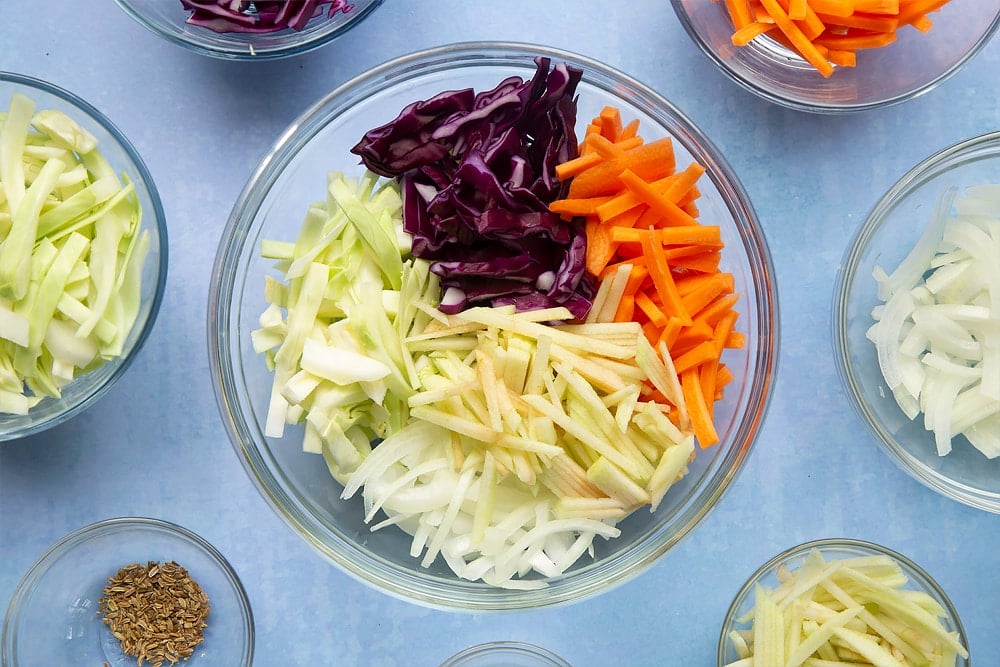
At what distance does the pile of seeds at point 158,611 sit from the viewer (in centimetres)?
182

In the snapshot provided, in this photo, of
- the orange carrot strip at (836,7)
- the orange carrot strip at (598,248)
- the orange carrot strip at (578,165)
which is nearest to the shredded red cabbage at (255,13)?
the orange carrot strip at (578,165)

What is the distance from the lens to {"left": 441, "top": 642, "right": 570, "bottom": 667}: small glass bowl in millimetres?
1785

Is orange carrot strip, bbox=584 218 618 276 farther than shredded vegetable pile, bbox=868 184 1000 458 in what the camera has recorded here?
No

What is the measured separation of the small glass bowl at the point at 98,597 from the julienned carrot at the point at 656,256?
96cm

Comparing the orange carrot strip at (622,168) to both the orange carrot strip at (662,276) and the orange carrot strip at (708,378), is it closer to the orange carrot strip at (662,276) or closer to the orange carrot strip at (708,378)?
the orange carrot strip at (662,276)

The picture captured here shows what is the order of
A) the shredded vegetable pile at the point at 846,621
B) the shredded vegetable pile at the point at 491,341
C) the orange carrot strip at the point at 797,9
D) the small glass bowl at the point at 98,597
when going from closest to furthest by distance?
the shredded vegetable pile at the point at 491,341
the orange carrot strip at the point at 797,9
the shredded vegetable pile at the point at 846,621
the small glass bowl at the point at 98,597

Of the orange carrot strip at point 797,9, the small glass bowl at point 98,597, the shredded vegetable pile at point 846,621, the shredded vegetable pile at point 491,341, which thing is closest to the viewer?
the shredded vegetable pile at point 491,341

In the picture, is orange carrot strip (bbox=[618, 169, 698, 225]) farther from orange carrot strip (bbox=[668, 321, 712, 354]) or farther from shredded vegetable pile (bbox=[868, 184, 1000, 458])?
shredded vegetable pile (bbox=[868, 184, 1000, 458])

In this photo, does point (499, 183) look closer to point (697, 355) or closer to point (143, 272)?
point (697, 355)

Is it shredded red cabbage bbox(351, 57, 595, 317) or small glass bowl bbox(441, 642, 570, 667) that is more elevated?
shredded red cabbage bbox(351, 57, 595, 317)

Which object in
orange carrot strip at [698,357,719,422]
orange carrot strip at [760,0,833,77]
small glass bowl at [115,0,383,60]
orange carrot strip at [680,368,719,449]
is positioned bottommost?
orange carrot strip at [680,368,719,449]

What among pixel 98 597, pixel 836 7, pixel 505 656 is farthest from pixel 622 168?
pixel 98 597

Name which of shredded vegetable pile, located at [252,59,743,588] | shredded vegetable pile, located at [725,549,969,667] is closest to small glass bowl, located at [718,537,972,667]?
shredded vegetable pile, located at [725,549,969,667]

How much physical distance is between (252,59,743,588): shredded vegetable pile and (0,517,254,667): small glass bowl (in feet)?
1.58
